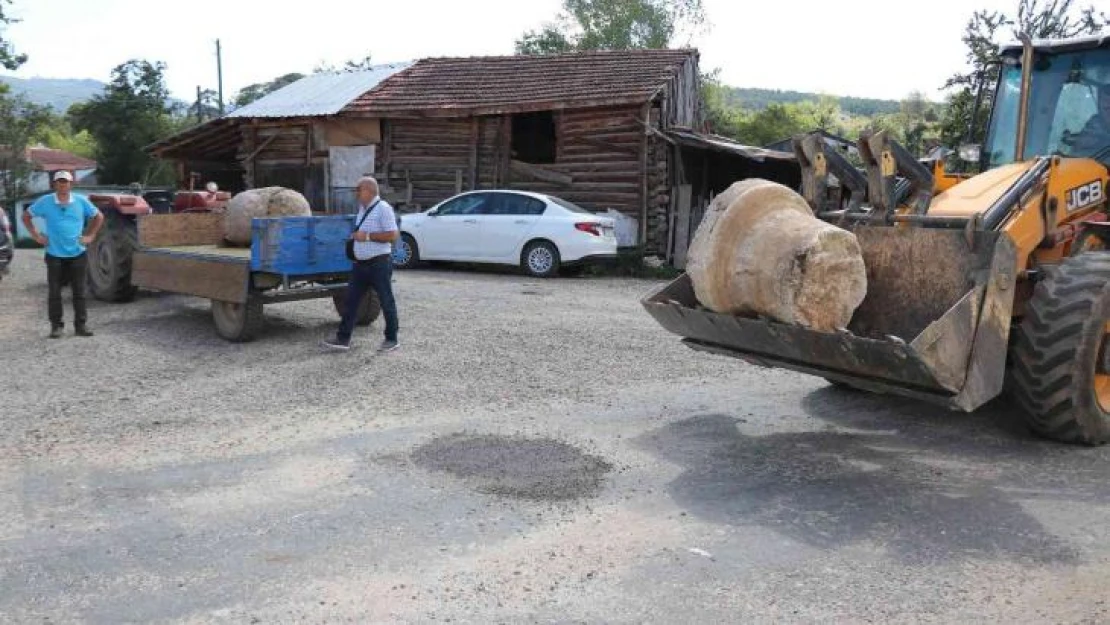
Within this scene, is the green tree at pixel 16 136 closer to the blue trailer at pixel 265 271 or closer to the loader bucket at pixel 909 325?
the blue trailer at pixel 265 271

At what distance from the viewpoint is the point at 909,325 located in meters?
5.87

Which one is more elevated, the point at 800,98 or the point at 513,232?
the point at 800,98

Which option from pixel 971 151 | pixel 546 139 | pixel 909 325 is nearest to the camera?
pixel 909 325

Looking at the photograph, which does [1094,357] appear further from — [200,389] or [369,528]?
[200,389]

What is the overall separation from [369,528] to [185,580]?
916 mm

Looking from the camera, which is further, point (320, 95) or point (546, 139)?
point (320, 95)

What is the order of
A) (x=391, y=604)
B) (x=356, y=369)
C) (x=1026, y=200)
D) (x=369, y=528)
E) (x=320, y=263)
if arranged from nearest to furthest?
(x=391, y=604), (x=369, y=528), (x=1026, y=200), (x=356, y=369), (x=320, y=263)

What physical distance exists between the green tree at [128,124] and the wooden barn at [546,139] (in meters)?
23.1

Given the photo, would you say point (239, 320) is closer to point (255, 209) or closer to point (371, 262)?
point (371, 262)

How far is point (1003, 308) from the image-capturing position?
5.34m

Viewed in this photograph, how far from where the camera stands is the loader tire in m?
5.52

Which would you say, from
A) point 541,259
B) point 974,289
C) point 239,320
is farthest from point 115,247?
point 974,289

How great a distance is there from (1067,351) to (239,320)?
24.4ft

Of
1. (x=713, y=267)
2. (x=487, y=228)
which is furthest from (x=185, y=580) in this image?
(x=487, y=228)
